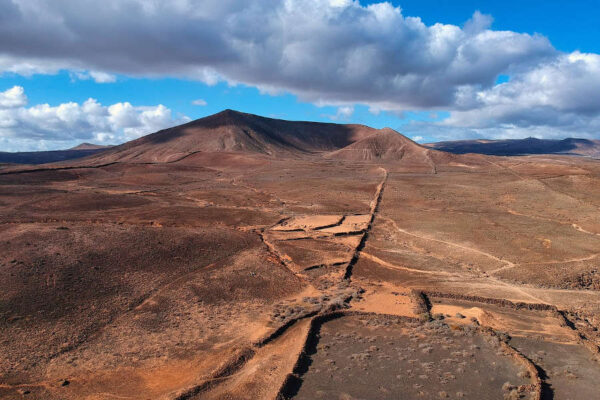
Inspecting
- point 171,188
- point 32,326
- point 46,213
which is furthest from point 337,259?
point 171,188

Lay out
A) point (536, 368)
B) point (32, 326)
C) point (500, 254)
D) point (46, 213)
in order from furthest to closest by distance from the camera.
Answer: point (46, 213)
point (500, 254)
point (32, 326)
point (536, 368)

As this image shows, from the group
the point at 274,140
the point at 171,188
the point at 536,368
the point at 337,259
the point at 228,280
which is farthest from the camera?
the point at 274,140

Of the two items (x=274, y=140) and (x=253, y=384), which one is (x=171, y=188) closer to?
(x=253, y=384)

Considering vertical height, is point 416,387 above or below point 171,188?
below

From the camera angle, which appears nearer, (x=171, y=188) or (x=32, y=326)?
(x=32, y=326)

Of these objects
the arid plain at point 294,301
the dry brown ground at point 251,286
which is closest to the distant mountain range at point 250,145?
the dry brown ground at point 251,286

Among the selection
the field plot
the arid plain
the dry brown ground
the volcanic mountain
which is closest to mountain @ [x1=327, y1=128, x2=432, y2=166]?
the volcanic mountain

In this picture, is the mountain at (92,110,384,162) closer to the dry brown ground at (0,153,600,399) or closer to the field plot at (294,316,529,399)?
the dry brown ground at (0,153,600,399)
